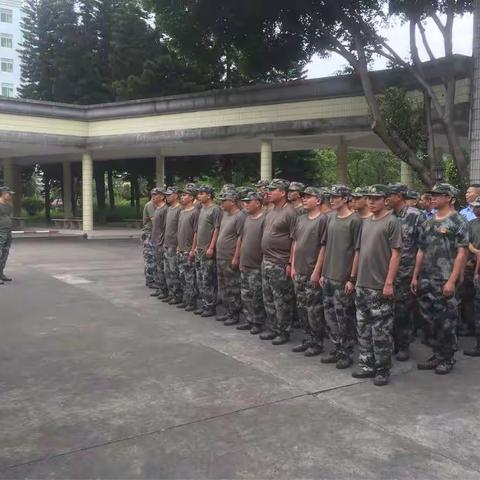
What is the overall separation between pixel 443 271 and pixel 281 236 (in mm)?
1747

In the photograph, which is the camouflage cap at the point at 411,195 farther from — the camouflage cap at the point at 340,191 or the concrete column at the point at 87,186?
the concrete column at the point at 87,186

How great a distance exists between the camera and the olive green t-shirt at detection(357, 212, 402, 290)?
15.8ft

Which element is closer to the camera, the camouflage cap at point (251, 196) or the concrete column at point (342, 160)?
the camouflage cap at point (251, 196)

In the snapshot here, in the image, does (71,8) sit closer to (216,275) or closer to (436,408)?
(216,275)

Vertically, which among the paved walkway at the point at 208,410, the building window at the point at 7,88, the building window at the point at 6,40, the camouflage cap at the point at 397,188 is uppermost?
the building window at the point at 6,40

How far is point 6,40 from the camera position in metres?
66.8

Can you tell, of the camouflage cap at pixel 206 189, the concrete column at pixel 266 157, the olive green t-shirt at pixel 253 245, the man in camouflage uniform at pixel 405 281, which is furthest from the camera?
the concrete column at pixel 266 157

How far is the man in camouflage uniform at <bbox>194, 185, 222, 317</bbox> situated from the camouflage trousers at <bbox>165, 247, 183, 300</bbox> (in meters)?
0.74

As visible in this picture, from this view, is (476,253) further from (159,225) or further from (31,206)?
(31,206)

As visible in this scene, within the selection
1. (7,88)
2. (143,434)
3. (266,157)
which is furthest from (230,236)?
(7,88)

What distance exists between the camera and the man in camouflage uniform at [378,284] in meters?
4.80

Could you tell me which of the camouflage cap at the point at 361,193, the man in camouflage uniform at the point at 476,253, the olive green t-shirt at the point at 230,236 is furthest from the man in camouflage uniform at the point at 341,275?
the olive green t-shirt at the point at 230,236

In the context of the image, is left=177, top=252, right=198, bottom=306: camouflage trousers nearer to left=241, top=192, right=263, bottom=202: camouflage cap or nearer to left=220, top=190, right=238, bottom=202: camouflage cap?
left=220, top=190, right=238, bottom=202: camouflage cap

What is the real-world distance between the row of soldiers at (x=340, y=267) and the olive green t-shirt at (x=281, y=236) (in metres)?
0.01
